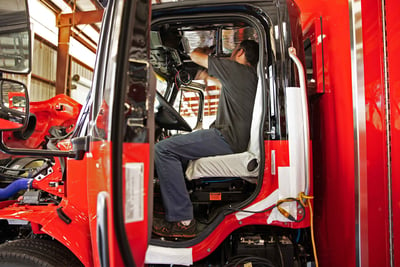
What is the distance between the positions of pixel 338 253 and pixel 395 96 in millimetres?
874

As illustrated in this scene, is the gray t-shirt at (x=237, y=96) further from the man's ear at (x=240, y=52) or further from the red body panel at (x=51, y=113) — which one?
the red body panel at (x=51, y=113)

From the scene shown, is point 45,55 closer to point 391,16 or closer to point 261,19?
point 261,19

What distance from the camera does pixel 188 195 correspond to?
1.82 m

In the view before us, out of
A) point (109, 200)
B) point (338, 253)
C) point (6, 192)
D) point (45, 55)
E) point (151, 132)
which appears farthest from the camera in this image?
point (45, 55)

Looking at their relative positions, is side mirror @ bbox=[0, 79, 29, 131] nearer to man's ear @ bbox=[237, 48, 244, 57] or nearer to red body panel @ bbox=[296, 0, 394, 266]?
man's ear @ bbox=[237, 48, 244, 57]

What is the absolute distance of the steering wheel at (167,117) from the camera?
2086 millimetres

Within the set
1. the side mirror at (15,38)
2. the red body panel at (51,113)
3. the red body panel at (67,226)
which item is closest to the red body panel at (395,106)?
the red body panel at (67,226)

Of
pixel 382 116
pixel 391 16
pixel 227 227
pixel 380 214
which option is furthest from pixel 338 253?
pixel 391 16

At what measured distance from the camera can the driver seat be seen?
1789 mm

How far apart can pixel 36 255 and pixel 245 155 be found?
1.22 meters

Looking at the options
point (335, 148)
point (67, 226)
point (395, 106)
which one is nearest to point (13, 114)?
point (67, 226)

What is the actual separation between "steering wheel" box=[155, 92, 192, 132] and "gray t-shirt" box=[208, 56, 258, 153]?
0.97 feet

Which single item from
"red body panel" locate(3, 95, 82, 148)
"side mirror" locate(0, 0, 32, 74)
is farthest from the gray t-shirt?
"red body panel" locate(3, 95, 82, 148)

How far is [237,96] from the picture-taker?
6.46ft
